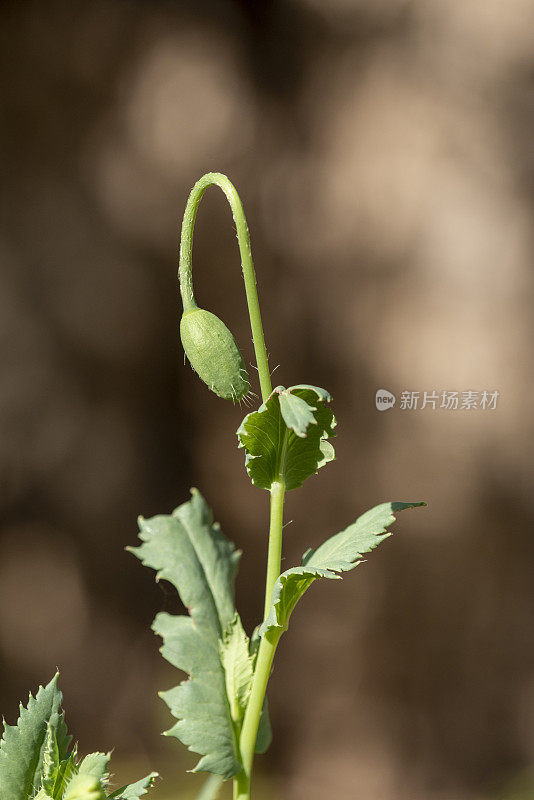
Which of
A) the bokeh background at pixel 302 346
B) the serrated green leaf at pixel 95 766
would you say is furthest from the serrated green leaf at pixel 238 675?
the bokeh background at pixel 302 346

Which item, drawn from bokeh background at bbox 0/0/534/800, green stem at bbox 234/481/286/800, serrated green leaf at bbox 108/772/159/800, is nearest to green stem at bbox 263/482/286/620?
green stem at bbox 234/481/286/800

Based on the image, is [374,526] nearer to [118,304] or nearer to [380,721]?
[118,304]

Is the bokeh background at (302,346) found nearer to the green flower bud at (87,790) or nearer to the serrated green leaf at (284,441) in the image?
the serrated green leaf at (284,441)

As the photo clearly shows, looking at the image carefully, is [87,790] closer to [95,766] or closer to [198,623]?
[95,766]

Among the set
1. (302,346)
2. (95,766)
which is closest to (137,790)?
(95,766)

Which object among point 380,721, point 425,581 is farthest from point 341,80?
point 380,721

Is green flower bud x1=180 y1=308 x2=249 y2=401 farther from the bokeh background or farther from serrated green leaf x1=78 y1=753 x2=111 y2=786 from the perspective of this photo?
the bokeh background
